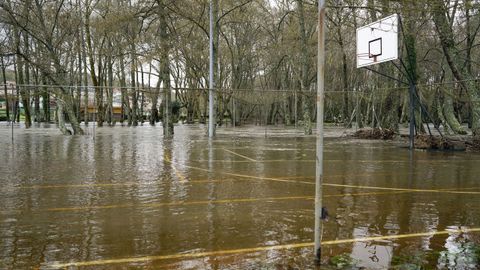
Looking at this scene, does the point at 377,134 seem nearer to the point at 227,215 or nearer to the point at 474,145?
the point at 474,145

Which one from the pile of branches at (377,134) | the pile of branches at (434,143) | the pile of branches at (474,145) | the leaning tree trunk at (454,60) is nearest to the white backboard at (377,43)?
the leaning tree trunk at (454,60)

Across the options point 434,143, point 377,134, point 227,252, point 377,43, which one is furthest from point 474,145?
point 227,252

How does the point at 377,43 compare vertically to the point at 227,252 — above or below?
above

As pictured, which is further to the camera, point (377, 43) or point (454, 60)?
point (454, 60)

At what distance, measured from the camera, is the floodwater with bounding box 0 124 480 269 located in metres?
4.68

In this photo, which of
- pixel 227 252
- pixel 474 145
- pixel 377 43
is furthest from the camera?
pixel 474 145

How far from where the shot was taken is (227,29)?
4481cm

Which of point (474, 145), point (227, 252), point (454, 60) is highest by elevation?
point (454, 60)

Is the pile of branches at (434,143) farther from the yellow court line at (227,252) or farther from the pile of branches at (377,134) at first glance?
the yellow court line at (227,252)

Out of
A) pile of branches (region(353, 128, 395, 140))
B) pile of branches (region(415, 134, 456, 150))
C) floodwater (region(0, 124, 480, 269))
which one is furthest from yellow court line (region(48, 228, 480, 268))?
pile of branches (region(353, 128, 395, 140))

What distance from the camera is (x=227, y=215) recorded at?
6.53 m

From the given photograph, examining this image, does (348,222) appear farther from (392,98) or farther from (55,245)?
(392,98)

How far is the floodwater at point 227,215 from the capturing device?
4.68m

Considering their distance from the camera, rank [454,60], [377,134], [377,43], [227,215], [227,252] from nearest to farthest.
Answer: [227,252] → [227,215] → [377,43] → [454,60] → [377,134]
